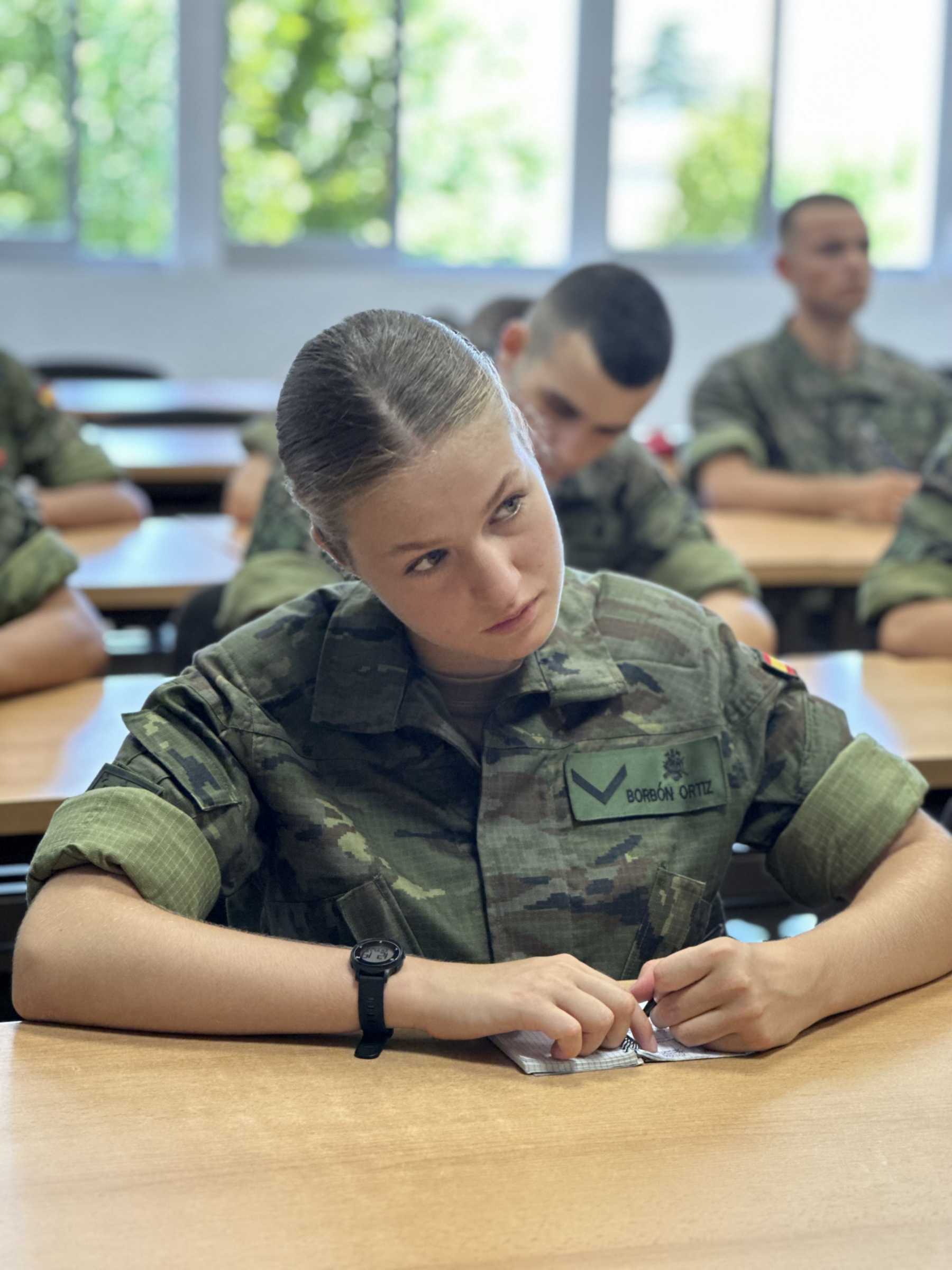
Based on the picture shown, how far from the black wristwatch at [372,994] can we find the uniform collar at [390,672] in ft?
0.67

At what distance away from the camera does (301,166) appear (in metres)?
6.58

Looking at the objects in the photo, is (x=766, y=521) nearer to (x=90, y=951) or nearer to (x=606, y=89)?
(x=90, y=951)

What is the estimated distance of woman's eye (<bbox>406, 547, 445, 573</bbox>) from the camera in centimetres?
109

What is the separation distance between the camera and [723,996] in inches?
40.5

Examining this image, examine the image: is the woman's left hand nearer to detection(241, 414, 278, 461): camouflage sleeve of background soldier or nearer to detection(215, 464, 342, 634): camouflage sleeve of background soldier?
detection(215, 464, 342, 634): camouflage sleeve of background soldier

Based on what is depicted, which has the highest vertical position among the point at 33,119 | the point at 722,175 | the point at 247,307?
the point at 33,119

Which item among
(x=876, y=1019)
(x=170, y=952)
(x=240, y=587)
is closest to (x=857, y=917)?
(x=876, y=1019)

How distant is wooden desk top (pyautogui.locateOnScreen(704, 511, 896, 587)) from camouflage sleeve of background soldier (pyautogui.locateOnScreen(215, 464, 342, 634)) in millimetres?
791

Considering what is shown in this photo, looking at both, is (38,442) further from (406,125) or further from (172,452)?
(406,125)

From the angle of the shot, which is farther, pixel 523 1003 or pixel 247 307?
pixel 247 307

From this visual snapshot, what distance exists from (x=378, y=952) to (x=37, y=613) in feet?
3.48

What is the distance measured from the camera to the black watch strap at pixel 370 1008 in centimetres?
103

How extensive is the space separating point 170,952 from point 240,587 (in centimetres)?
103

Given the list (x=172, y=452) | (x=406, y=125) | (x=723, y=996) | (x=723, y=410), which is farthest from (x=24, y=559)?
(x=406, y=125)
